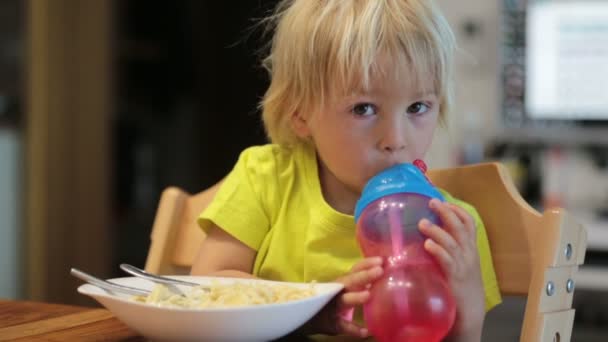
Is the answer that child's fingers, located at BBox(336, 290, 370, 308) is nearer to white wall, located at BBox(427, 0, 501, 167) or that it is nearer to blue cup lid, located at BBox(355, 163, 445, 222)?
blue cup lid, located at BBox(355, 163, 445, 222)

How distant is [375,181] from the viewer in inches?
32.3

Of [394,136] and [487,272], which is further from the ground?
[394,136]

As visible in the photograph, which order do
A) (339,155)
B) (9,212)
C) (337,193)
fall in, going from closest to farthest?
(339,155) → (337,193) → (9,212)

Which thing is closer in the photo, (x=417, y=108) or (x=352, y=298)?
(x=352, y=298)

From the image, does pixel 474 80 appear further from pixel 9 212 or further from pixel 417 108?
pixel 417 108

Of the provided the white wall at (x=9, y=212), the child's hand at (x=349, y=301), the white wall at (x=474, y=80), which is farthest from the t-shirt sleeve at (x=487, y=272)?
the white wall at (x=9, y=212)

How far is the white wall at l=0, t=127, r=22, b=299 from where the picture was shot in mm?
3012

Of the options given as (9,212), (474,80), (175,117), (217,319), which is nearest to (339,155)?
(217,319)

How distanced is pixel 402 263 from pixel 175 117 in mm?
3547

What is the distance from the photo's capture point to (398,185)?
79cm

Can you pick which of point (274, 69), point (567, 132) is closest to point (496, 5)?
point (567, 132)

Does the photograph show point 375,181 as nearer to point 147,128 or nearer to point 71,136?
point 71,136

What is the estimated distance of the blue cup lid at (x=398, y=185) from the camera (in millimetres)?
787

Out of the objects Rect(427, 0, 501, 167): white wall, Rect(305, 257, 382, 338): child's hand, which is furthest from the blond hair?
Rect(427, 0, 501, 167): white wall
